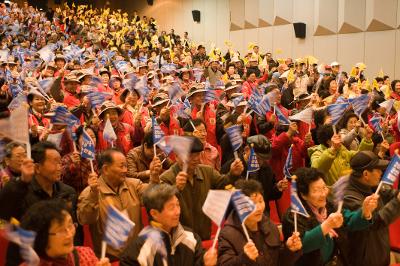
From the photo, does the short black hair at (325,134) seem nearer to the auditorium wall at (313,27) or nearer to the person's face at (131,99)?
the person's face at (131,99)

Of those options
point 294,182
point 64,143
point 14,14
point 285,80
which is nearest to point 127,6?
point 14,14

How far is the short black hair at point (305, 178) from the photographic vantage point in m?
3.49

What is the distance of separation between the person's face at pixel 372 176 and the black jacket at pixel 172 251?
1.40 meters

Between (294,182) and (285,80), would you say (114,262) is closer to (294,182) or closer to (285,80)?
(294,182)

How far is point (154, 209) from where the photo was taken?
3.07 meters

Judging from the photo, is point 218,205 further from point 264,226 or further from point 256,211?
point 264,226

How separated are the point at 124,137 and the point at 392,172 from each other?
2.89 m

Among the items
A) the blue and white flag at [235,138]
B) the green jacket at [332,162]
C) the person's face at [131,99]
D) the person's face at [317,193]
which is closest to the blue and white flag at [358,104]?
the green jacket at [332,162]

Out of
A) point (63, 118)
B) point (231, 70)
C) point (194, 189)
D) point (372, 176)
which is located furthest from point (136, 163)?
point (231, 70)

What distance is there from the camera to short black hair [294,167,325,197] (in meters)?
3.49

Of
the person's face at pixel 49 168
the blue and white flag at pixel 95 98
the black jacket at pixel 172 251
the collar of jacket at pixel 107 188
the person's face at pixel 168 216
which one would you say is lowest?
the black jacket at pixel 172 251

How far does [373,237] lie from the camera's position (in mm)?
3686

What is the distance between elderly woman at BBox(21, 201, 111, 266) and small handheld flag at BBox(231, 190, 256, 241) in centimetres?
75

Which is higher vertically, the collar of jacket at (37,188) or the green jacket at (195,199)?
the collar of jacket at (37,188)
